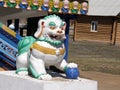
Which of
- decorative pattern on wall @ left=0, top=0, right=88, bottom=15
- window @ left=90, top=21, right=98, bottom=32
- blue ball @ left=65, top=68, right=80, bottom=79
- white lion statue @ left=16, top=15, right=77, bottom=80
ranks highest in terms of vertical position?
decorative pattern on wall @ left=0, top=0, right=88, bottom=15

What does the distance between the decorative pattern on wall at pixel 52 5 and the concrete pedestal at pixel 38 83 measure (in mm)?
2275

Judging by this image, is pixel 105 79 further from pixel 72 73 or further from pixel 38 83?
pixel 38 83

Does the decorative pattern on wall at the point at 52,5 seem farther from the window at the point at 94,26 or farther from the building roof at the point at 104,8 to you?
the window at the point at 94,26

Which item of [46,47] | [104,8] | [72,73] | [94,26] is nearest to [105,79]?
[72,73]

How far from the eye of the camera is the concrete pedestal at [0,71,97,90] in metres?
5.91

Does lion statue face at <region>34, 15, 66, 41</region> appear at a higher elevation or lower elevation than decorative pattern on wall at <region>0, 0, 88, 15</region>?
lower

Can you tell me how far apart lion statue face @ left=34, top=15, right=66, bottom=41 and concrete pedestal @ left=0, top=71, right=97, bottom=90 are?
2.35 ft

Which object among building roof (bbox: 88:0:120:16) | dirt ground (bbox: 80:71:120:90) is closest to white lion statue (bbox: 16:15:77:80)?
dirt ground (bbox: 80:71:120:90)

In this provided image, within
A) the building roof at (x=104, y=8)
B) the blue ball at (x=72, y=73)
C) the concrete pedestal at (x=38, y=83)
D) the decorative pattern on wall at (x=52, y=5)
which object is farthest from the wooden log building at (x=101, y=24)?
the concrete pedestal at (x=38, y=83)

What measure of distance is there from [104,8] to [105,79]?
830 inches

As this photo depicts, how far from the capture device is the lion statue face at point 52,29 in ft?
20.3

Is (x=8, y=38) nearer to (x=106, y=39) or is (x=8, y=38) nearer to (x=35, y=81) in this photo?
(x=35, y=81)

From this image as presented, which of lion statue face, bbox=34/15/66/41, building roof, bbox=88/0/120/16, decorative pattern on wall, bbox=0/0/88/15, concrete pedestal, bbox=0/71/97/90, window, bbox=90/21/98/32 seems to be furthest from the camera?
window, bbox=90/21/98/32

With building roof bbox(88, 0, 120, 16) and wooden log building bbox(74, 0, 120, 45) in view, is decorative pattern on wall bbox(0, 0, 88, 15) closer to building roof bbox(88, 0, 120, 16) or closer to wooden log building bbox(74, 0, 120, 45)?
wooden log building bbox(74, 0, 120, 45)
